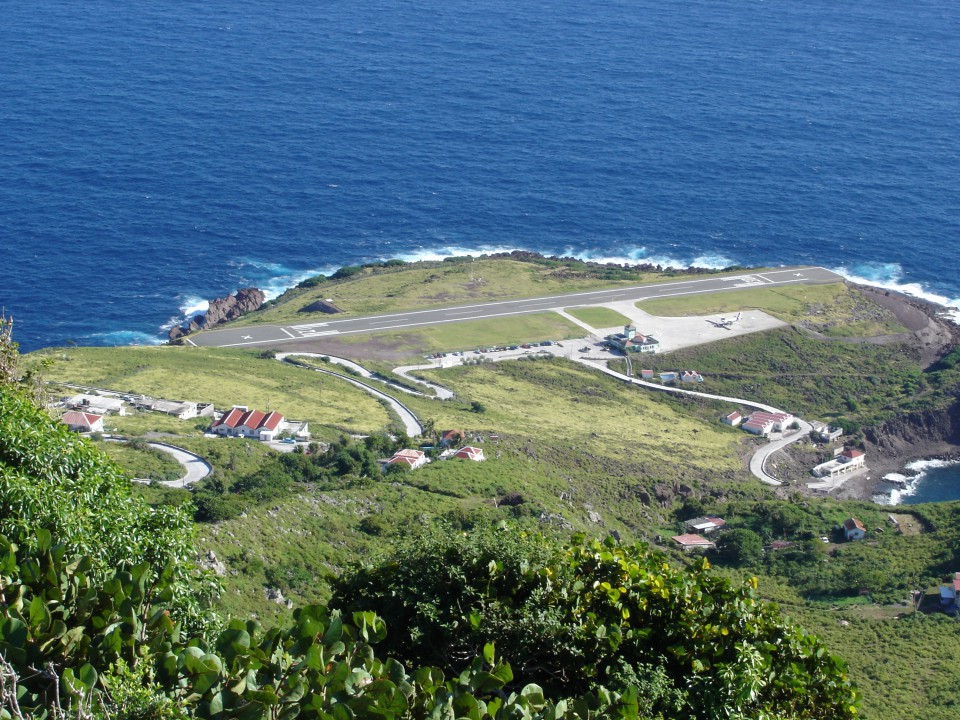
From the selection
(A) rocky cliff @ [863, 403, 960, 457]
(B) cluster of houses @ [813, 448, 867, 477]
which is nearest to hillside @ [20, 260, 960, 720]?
(A) rocky cliff @ [863, 403, 960, 457]

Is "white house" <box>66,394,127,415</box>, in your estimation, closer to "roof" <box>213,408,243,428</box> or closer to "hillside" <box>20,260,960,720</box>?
"hillside" <box>20,260,960,720</box>

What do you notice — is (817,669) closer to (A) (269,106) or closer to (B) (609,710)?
(B) (609,710)

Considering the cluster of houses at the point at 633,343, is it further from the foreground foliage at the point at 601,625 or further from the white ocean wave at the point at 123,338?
the foreground foliage at the point at 601,625

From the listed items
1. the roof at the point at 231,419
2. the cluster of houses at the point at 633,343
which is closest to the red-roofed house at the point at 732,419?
the cluster of houses at the point at 633,343

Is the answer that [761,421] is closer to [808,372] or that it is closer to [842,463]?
[842,463]

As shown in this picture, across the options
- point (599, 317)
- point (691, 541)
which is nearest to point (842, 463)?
point (691, 541)

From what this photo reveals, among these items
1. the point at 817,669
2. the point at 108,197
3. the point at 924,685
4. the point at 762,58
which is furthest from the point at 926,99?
the point at 817,669
